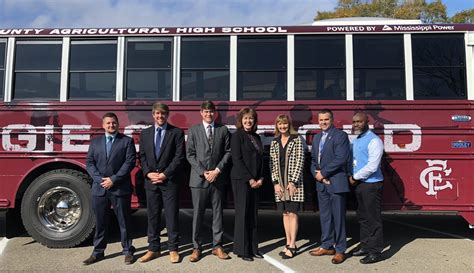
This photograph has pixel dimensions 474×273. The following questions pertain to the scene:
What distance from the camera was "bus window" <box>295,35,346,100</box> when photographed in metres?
5.73

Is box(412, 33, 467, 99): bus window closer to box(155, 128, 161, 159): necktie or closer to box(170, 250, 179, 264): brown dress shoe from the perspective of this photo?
box(155, 128, 161, 159): necktie

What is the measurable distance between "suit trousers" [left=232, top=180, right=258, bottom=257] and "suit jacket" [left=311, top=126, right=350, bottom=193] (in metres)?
0.91

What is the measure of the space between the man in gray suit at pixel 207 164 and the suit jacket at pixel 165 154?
13cm

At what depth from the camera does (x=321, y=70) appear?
18.8 ft

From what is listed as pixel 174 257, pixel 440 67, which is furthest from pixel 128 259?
pixel 440 67

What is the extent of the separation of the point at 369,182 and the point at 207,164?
1.98 metres

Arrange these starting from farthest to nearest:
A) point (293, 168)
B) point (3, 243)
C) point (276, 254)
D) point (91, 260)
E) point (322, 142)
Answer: point (3, 243) → point (276, 254) → point (322, 142) → point (293, 168) → point (91, 260)

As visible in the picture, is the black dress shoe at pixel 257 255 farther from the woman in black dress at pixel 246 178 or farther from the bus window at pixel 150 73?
the bus window at pixel 150 73

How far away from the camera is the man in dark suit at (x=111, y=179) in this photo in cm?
515

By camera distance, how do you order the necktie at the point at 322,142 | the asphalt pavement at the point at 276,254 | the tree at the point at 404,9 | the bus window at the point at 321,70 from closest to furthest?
the asphalt pavement at the point at 276,254 → the necktie at the point at 322,142 → the bus window at the point at 321,70 → the tree at the point at 404,9

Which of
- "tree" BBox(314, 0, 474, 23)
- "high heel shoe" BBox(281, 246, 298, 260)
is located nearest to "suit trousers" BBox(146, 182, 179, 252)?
"high heel shoe" BBox(281, 246, 298, 260)

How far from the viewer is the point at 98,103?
581cm

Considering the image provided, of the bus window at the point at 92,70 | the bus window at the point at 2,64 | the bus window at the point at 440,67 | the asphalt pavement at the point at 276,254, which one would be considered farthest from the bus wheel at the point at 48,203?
the bus window at the point at 440,67

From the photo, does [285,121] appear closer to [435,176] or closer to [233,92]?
[233,92]
